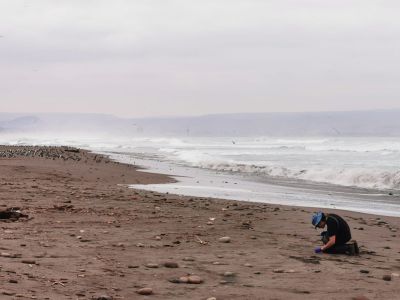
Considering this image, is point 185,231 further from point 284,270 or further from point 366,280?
point 366,280

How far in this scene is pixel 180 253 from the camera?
771 cm

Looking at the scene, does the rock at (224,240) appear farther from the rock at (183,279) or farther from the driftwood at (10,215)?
the driftwood at (10,215)

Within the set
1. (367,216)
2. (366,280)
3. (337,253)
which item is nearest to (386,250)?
(337,253)

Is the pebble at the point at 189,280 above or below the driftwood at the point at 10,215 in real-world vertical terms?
below

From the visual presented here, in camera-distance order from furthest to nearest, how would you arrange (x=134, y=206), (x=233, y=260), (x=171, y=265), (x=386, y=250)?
1. (x=134, y=206)
2. (x=386, y=250)
3. (x=233, y=260)
4. (x=171, y=265)

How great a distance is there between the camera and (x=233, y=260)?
7.41 m

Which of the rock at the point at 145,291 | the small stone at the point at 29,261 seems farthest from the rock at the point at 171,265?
the small stone at the point at 29,261

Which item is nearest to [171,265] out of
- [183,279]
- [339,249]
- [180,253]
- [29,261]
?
[183,279]

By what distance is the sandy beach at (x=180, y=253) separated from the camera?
581 cm

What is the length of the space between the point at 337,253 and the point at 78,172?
53.6ft

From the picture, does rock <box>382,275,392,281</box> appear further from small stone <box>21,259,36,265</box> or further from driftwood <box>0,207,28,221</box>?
driftwood <box>0,207,28,221</box>

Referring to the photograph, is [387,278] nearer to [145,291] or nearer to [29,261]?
[145,291]

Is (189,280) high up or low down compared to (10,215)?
down

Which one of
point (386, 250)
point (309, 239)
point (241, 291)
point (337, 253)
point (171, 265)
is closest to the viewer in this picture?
point (241, 291)
